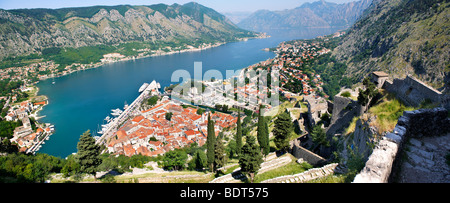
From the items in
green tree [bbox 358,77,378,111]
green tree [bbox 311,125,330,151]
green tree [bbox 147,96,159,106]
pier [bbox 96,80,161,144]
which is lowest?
pier [bbox 96,80,161,144]

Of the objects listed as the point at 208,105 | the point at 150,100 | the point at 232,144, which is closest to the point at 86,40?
the point at 150,100

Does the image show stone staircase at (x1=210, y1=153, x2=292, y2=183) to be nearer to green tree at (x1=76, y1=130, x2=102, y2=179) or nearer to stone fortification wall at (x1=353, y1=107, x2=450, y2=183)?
green tree at (x1=76, y1=130, x2=102, y2=179)

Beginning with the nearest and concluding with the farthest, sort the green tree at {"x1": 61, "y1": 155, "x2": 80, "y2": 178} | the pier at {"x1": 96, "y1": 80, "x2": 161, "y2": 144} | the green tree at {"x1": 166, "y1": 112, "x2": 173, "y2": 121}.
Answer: the green tree at {"x1": 61, "y1": 155, "x2": 80, "y2": 178}, the pier at {"x1": 96, "y1": 80, "x2": 161, "y2": 144}, the green tree at {"x1": 166, "y1": 112, "x2": 173, "y2": 121}

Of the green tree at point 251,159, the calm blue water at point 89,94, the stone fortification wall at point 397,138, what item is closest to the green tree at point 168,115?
the calm blue water at point 89,94

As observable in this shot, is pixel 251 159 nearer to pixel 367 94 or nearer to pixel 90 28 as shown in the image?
pixel 367 94

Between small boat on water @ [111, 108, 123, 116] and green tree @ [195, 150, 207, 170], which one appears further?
small boat on water @ [111, 108, 123, 116]

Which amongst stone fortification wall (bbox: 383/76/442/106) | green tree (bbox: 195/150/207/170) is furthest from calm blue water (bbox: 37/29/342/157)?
stone fortification wall (bbox: 383/76/442/106)

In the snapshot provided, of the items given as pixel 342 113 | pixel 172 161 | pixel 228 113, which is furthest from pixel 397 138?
pixel 228 113
